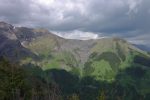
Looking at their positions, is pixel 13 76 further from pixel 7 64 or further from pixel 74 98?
pixel 74 98

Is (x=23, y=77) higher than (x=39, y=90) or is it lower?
higher

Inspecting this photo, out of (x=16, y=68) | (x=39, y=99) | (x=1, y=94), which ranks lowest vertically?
(x=39, y=99)

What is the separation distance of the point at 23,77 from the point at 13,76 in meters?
4.61

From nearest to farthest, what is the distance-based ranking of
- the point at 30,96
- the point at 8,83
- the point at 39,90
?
the point at 8,83 → the point at 30,96 → the point at 39,90

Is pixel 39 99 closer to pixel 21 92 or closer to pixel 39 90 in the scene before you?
pixel 39 90

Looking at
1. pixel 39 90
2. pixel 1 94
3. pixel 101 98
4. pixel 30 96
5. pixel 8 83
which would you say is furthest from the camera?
pixel 39 90

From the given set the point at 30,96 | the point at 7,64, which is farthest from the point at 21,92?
the point at 7,64

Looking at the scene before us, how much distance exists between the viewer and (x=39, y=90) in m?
194

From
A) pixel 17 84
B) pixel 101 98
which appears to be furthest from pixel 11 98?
pixel 101 98

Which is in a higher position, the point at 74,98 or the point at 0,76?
the point at 0,76

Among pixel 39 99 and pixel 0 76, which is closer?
pixel 0 76

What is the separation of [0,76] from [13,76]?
215 inches

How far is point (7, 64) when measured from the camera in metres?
149

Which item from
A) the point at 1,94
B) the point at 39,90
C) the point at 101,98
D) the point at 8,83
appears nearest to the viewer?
the point at 101,98
